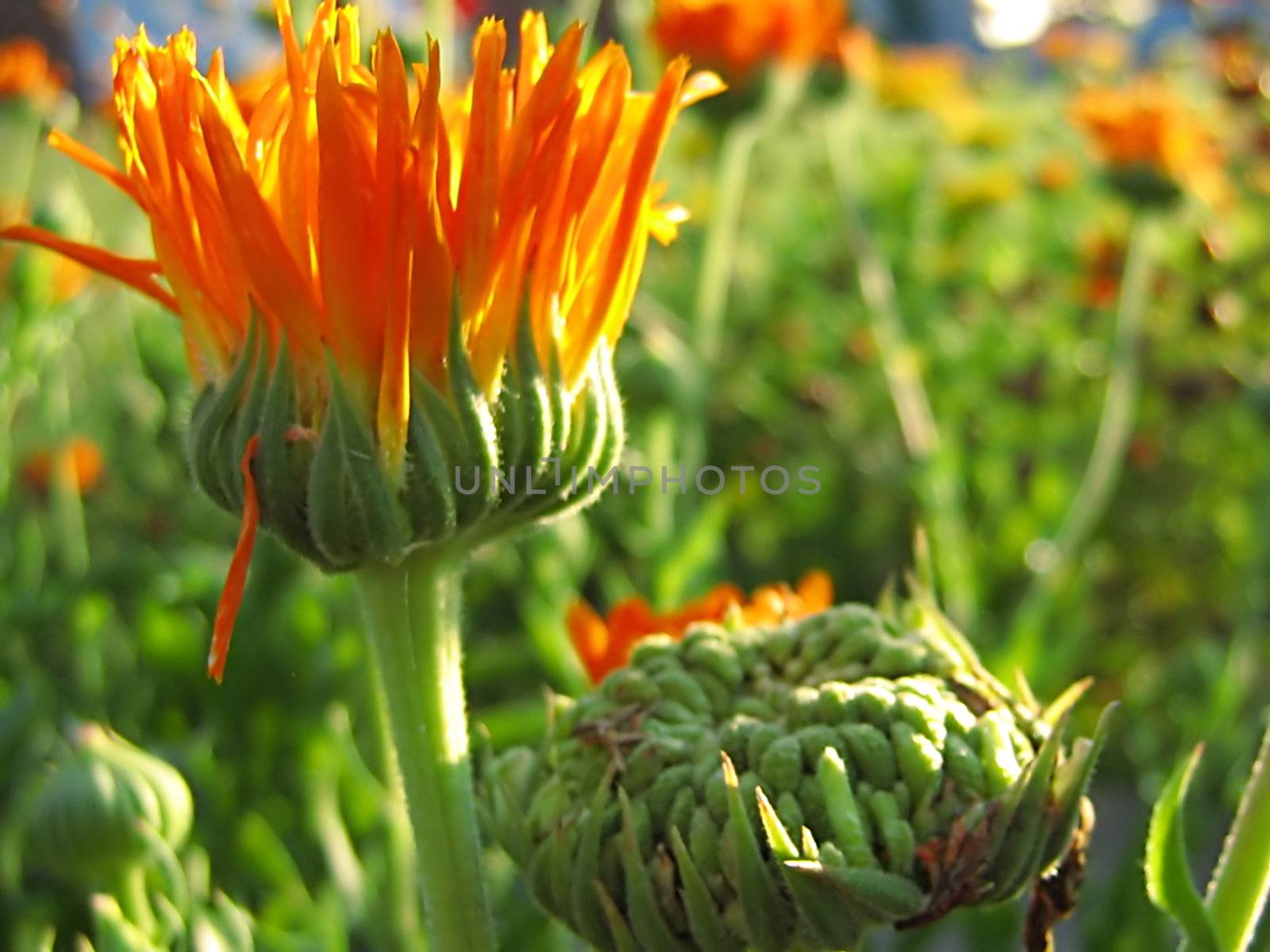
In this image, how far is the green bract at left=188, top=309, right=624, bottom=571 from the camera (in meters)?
0.72

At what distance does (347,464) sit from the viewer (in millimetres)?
718

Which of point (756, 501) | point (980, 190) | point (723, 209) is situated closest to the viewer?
point (723, 209)

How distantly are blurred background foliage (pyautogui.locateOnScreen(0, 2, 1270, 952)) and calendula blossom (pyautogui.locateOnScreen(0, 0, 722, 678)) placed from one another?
0.38 m

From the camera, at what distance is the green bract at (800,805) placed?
69cm

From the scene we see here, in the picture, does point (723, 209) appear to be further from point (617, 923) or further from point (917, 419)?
point (617, 923)

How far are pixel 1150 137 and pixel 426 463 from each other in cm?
248

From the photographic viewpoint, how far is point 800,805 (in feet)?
2.33

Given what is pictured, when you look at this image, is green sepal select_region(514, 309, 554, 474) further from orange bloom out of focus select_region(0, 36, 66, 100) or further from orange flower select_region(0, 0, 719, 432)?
orange bloom out of focus select_region(0, 36, 66, 100)

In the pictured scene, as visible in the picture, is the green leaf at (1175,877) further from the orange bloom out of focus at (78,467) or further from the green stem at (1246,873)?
the orange bloom out of focus at (78,467)

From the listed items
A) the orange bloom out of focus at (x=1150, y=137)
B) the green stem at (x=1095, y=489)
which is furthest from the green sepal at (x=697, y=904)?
the orange bloom out of focus at (x=1150, y=137)

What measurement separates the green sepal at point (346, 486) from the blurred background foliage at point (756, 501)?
37 cm

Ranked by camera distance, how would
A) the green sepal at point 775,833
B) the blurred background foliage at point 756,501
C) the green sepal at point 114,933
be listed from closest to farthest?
1. the green sepal at point 775,833
2. the green sepal at point 114,933
3. the blurred background foliage at point 756,501

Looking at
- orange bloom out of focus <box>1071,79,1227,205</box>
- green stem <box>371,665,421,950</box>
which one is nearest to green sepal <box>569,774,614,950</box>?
green stem <box>371,665,421,950</box>

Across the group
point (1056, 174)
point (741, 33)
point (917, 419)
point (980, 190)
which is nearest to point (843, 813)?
point (741, 33)
